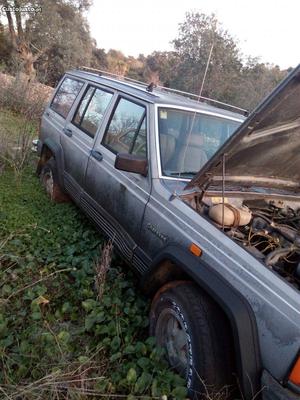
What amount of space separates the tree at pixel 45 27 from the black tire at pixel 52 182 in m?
16.8

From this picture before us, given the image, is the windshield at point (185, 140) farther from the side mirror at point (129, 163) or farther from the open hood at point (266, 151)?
the open hood at point (266, 151)

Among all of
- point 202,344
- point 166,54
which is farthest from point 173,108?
point 166,54

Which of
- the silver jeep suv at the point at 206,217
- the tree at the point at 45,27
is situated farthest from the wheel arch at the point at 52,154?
the tree at the point at 45,27

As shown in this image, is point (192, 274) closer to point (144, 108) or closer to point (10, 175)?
point (144, 108)

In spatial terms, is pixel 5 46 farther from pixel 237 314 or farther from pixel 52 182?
pixel 237 314

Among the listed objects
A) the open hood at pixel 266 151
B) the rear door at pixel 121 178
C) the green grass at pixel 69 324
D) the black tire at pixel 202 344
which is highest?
the open hood at pixel 266 151

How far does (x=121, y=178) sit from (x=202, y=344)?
1743 mm

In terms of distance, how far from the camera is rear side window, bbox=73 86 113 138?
4.34 m

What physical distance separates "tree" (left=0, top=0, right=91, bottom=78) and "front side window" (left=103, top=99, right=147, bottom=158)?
18.3 m

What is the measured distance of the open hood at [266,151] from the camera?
94.2 inches

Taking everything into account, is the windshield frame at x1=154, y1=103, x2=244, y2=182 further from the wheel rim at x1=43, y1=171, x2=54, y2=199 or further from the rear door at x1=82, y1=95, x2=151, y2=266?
the wheel rim at x1=43, y1=171, x2=54, y2=199

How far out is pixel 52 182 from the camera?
5.27m

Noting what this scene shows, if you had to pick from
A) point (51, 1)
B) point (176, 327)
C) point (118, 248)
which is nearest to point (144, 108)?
point (118, 248)

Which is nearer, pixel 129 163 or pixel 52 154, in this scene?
pixel 129 163
